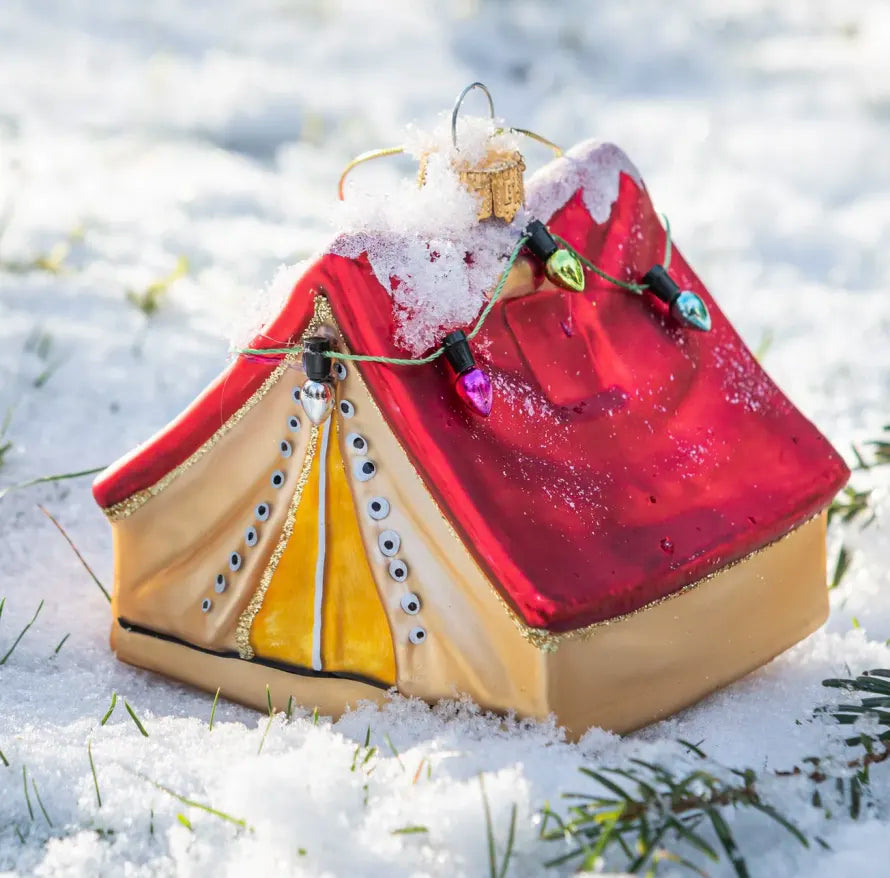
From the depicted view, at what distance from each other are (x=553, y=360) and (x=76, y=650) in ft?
2.31

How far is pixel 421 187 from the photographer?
143 cm

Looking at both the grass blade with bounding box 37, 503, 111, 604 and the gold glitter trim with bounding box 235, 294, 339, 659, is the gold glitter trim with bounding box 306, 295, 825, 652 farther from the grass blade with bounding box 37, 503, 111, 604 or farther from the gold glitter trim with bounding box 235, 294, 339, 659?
the grass blade with bounding box 37, 503, 111, 604

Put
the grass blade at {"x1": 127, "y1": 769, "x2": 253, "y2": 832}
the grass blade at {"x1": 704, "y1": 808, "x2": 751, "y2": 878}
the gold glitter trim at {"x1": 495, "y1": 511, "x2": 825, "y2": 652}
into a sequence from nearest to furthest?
the grass blade at {"x1": 704, "y1": 808, "x2": 751, "y2": 878} → the grass blade at {"x1": 127, "y1": 769, "x2": 253, "y2": 832} → the gold glitter trim at {"x1": 495, "y1": 511, "x2": 825, "y2": 652}

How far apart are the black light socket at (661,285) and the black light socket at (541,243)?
0.18 meters

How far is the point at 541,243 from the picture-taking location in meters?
1.44

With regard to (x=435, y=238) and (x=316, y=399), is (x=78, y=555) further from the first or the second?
(x=435, y=238)

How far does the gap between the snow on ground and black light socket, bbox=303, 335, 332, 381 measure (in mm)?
132

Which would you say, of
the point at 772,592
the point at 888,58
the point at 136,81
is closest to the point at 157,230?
the point at 136,81

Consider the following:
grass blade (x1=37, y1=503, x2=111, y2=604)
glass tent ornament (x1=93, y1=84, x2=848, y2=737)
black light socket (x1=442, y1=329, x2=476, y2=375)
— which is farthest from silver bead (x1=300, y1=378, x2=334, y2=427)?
grass blade (x1=37, y1=503, x2=111, y2=604)

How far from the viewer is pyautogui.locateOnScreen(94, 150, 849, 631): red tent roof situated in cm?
128

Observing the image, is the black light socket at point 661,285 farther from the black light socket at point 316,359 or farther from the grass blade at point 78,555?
the grass blade at point 78,555

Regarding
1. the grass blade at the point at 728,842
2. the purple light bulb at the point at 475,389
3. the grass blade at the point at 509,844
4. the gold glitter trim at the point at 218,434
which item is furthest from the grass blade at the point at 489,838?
the gold glitter trim at the point at 218,434

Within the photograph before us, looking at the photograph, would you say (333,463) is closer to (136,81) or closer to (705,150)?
(705,150)

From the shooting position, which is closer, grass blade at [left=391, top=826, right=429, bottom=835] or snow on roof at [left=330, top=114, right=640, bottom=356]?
grass blade at [left=391, top=826, right=429, bottom=835]
